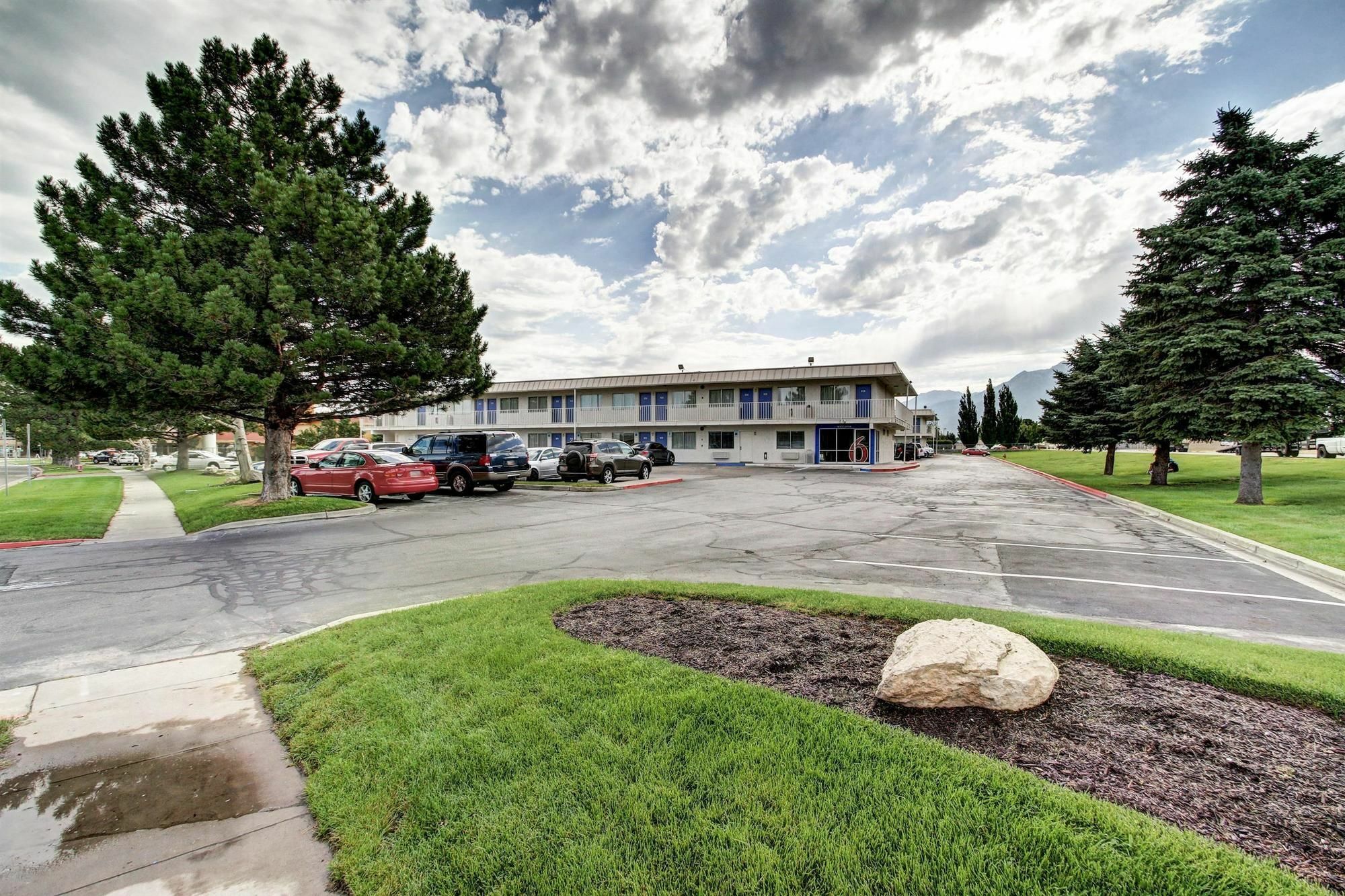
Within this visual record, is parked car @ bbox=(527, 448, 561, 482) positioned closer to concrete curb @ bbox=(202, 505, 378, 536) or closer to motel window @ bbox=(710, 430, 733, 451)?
concrete curb @ bbox=(202, 505, 378, 536)

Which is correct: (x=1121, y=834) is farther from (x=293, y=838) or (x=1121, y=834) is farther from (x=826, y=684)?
(x=293, y=838)

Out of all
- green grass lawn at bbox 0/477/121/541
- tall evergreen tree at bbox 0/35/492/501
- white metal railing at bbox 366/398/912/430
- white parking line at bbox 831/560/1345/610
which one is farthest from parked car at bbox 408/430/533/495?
white parking line at bbox 831/560/1345/610

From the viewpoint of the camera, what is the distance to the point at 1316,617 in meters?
6.00

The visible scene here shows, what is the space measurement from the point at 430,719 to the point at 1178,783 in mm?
3946

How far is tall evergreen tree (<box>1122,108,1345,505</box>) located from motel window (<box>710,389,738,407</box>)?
23.9 metres

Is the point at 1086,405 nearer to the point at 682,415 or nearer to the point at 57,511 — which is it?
the point at 682,415

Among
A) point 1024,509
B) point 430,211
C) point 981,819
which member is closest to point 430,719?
point 981,819

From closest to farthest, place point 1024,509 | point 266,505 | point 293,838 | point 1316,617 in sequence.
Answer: point 293,838 < point 1316,617 < point 266,505 < point 1024,509

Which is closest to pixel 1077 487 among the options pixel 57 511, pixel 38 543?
pixel 38 543

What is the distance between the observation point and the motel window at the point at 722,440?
39562 millimetres

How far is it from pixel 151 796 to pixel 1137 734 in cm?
533

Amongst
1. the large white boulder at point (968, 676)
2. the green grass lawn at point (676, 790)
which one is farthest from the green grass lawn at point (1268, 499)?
the large white boulder at point (968, 676)

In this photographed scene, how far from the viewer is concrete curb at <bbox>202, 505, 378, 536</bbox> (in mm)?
12648

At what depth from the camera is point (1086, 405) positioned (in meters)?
27.3
